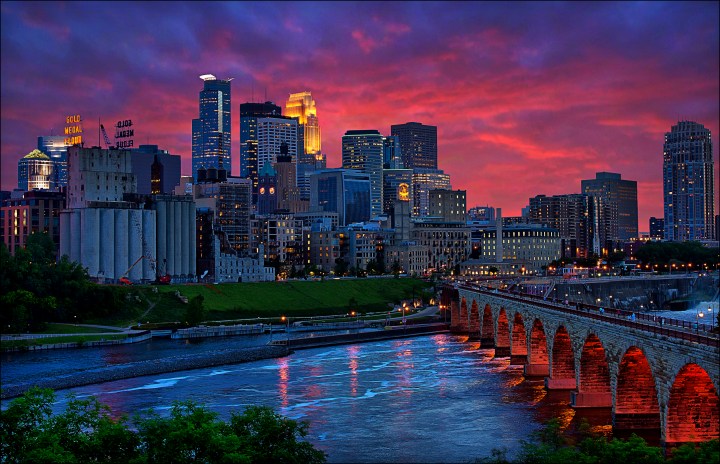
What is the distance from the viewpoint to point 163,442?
5481 centimetres

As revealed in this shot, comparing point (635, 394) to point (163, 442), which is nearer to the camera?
point (163, 442)

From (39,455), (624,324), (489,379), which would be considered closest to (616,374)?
(624,324)

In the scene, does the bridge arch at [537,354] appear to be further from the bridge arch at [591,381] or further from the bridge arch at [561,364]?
the bridge arch at [591,381]

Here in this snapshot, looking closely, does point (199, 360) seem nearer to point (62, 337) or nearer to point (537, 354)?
point (62, 337)

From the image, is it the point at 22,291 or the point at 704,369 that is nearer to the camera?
the point at 704,369

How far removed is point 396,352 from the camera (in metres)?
132

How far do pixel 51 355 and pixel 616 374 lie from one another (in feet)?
282

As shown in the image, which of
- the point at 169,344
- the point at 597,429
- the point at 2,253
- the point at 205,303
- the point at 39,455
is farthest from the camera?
the point at 205,303

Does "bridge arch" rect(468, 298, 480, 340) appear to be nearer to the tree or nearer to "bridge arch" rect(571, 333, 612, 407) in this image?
the tree

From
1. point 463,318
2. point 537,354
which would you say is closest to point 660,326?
point 537,354

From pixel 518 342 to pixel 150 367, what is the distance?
4809 cm

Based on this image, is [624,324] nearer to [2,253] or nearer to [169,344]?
[169,344]

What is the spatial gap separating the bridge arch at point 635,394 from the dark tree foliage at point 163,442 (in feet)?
93.2

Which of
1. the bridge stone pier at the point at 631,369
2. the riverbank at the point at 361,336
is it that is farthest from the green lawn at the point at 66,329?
the bridge stone pier at the point at 631,369
